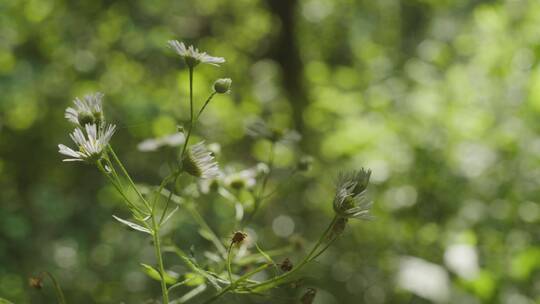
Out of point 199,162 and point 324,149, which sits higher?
point 324,149

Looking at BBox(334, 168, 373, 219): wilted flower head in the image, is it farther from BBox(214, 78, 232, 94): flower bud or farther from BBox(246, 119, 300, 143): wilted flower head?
BBox(246, 119, 300, 143): wilted flower head

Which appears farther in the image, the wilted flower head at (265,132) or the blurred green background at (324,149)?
the blurred green background at (324,149)

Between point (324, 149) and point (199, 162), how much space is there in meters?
1.73

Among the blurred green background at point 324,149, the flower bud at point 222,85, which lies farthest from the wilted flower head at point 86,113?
the blurred green background at point 324,149

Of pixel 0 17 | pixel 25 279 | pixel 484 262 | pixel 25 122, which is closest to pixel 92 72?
pixel 25 122

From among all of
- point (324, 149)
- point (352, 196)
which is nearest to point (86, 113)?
point (352, 196)

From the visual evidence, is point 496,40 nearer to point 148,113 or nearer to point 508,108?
point 508,108

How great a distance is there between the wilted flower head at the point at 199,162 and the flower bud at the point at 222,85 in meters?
0.06

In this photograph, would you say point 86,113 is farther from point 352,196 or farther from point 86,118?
point 352,196

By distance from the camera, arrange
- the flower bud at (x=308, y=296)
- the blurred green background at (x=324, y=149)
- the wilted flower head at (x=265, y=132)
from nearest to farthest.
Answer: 1. the flower bud at (x=308, y=296)
2. the wilted flower head at (x=265, y=132)
3. the blurred green background at (x=324, y=149)

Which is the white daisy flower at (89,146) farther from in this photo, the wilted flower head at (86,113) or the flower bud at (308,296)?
the flower bud at (308,296)

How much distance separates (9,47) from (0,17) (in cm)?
14

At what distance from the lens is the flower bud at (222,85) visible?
0.59 metres

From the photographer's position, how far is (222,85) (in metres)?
0.59
